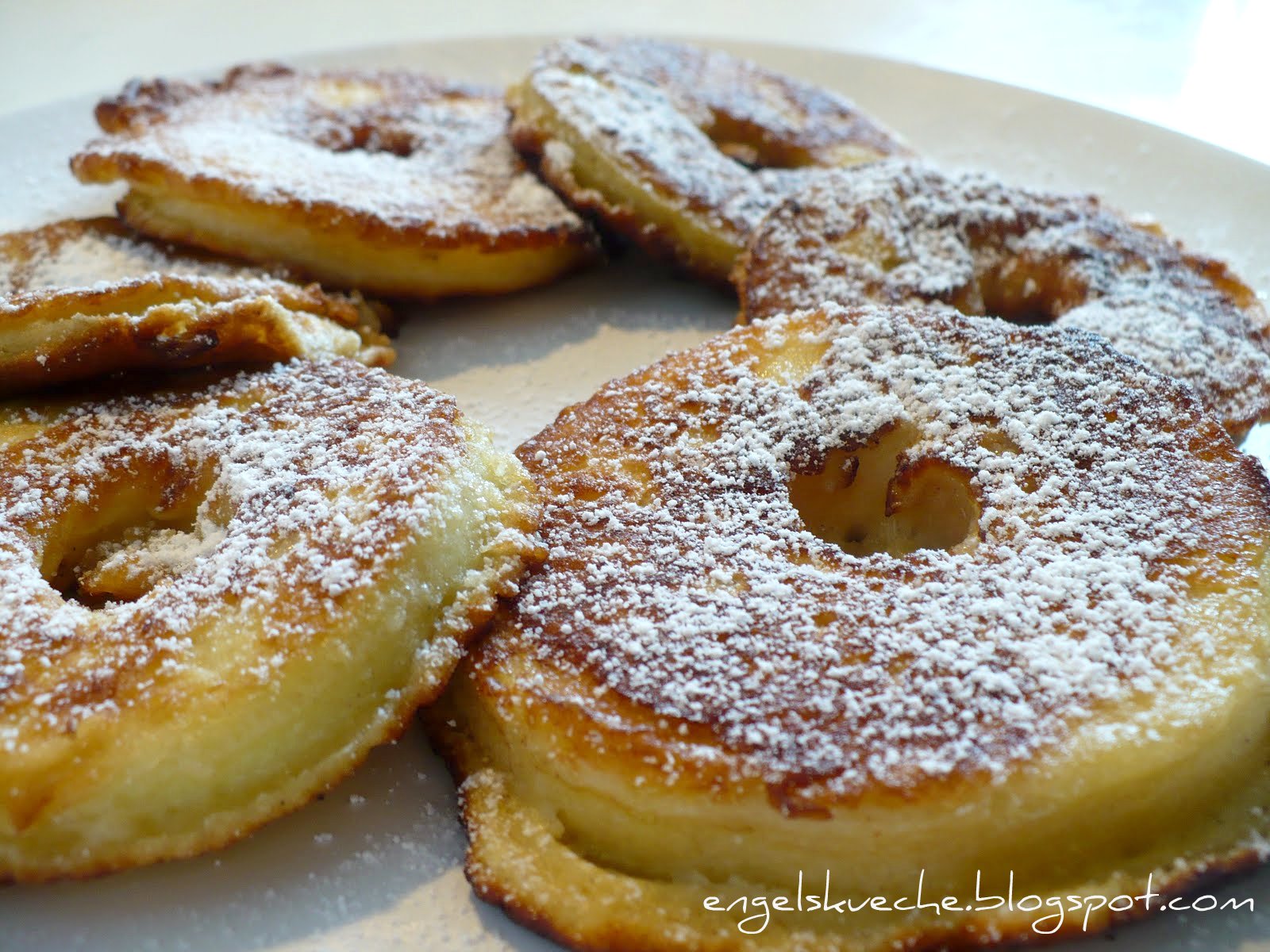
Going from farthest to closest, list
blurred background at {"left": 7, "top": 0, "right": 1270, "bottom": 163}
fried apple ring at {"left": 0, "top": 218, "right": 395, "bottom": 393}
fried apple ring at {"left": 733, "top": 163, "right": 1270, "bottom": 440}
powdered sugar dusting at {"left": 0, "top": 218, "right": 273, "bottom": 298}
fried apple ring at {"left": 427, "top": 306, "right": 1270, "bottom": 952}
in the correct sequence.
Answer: blurred background at {"left": 7, "top": 0, "right": 1270, "bottom": 163} < powdered sugar dusting at {"left": 0, "top": 218, "right": 273, "bottom": 298} < fried apple ring at {"left": 733, "top": 163, "right": 1270, "bottom": 440} < fried apple ring at {"left": 0, "top": 218, "right": 395, "bottom": 393} < fried apple ring at {"left": 427, "top": 306, "right": 1270, "bottom": 952}

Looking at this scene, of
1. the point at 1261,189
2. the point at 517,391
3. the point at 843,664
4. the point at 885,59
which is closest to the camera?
the point at 843,664

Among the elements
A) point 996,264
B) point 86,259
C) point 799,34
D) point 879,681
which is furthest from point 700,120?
point 879,681

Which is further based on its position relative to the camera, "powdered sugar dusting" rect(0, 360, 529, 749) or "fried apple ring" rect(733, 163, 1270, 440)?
"fried apple ring" rect(733, 163, 1270, 440)


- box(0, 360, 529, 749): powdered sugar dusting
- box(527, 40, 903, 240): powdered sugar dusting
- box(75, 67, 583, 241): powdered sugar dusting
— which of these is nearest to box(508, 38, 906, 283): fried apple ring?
box(527, 40, 903, 240): powdered sugar dusting

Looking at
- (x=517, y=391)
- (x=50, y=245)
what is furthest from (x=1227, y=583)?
(x=50, y=245)

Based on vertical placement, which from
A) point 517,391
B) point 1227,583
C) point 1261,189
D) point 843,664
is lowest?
point 517,391

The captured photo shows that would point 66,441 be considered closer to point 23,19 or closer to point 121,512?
point 121,512

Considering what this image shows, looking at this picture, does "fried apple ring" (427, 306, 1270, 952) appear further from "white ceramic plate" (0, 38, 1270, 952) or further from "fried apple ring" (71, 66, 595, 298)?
"fried apple ring" (71, 66, 595, 298)
